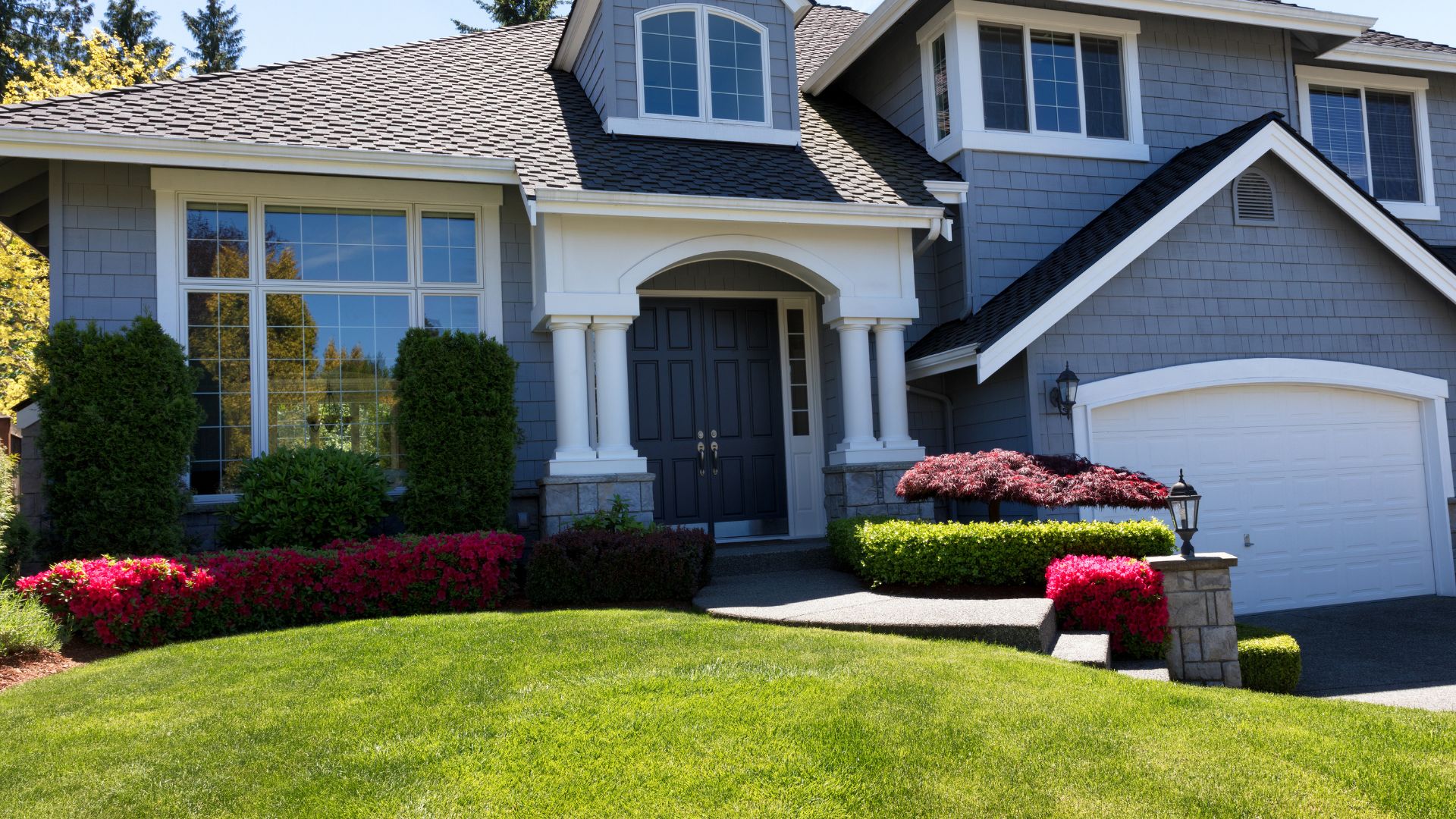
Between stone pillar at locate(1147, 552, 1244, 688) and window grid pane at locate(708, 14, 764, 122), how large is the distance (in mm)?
6617

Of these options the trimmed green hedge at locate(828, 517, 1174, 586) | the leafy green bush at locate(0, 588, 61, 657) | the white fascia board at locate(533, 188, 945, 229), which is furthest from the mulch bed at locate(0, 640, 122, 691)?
the trimmed green hedge at locate(828, 517, 1174, 586)

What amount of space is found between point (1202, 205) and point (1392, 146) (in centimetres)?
482

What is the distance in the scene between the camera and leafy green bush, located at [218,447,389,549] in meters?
8.66

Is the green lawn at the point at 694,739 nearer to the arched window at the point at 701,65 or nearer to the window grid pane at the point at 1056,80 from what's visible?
the arched window at the point at 701,65

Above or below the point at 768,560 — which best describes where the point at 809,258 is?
above

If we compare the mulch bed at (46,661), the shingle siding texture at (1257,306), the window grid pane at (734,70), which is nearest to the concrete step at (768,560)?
the shingle siding texture at (1257,306)

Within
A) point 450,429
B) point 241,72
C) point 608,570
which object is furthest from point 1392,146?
point 241,72

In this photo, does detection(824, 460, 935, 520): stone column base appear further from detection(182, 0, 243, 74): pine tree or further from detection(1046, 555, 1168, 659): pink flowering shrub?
detection(182, 0, 243, 74): pine tree

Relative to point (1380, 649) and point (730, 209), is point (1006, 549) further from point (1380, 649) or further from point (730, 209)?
point (730, 209)

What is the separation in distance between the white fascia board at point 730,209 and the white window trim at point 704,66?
5.90 ft

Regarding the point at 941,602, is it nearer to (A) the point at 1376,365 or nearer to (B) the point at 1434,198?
(A) the point at 1376,365

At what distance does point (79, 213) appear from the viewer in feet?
29.8

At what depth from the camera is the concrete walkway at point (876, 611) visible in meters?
6.54

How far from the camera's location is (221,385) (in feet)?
30.9
